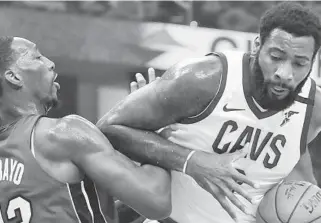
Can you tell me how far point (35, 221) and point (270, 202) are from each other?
1124 millimetres

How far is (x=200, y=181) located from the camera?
9.41 ft

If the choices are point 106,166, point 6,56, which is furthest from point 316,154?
point 6,56

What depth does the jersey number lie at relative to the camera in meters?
2.93

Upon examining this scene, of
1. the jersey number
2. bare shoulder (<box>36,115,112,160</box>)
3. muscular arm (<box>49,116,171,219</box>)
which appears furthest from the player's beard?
the jersey number

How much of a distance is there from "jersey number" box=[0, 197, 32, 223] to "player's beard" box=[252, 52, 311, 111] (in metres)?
1.11

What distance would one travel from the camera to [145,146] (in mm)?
3061

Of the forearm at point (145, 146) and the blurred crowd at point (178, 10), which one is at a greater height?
the forearm at point (145, 146)

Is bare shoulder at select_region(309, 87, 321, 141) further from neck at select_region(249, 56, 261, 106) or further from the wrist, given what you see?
the wrist

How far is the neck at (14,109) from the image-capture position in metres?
3.15

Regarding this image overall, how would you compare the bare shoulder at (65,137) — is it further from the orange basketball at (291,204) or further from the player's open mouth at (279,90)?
the orange basketball at (291,204)

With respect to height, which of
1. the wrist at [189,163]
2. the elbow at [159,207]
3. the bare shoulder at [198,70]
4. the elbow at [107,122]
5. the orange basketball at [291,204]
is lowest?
the orange basketball at [291,204]

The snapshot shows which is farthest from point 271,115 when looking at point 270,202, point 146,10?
point 146,10

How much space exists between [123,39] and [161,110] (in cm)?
540

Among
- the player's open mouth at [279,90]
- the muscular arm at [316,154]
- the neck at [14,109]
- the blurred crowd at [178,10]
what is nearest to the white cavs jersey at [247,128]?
the player's open mouth at [279,90]
